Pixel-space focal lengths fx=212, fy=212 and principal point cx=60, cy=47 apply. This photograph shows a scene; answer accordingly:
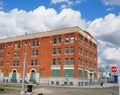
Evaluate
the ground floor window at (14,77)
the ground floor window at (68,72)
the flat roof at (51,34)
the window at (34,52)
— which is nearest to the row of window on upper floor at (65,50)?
the flat roof at (51,34)

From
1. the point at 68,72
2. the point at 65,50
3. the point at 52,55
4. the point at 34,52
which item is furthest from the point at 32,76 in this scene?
the point at 65,50

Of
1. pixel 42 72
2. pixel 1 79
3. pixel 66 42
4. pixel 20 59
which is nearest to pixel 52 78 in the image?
pixel 42 72

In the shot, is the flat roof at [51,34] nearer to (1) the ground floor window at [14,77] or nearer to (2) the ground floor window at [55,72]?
(2) the ground floor window at [55,72]

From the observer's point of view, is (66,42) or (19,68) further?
(19,68)

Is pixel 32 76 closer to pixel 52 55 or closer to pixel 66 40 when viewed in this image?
pixel 52 55

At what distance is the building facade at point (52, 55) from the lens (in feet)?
204

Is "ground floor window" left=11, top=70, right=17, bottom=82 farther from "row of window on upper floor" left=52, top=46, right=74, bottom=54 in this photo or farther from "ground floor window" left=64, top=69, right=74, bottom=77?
"ground floor window" left=64, top=69, right=74, bottom=77

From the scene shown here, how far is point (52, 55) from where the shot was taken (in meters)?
66.1

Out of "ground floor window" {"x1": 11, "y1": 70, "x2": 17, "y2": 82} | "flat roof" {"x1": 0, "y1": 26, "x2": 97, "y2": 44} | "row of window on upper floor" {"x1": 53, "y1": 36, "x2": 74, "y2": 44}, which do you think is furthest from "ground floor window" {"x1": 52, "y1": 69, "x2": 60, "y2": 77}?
"ground floor window" {"x1": 11, "y1": 70, "x2": 17, "y2": 82}

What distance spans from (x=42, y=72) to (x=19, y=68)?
10578mm

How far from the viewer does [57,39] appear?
66.1 meters

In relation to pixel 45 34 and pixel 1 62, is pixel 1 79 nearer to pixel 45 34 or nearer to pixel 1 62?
pixel 1 62

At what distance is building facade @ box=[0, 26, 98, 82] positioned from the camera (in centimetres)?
6216

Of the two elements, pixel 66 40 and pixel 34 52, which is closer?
pixel 66 40
